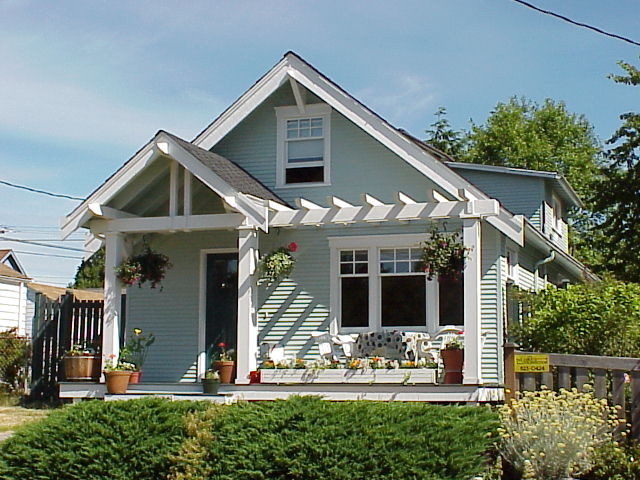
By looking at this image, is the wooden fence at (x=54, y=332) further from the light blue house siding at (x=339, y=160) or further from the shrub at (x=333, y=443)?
the shrub at (x=333, y=443)

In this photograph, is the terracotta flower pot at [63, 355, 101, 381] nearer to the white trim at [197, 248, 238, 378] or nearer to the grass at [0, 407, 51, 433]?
the grass at [0, 407, 51, 433]

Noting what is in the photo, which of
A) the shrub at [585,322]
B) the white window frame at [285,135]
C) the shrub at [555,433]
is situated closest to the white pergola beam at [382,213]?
the white window frame at [285,135]

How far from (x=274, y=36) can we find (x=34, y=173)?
2409 centimetres

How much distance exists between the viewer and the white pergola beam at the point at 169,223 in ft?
46.8

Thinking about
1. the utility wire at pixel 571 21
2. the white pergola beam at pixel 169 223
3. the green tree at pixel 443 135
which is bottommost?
the white pergola beam at pixel 169 223

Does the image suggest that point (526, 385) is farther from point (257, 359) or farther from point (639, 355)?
point (257, 359)

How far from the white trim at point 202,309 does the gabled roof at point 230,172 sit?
138 centimetres

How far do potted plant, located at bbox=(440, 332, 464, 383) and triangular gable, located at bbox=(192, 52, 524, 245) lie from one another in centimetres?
194

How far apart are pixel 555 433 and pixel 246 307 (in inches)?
228

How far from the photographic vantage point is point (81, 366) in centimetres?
1459

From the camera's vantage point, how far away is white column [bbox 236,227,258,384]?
13844 mm

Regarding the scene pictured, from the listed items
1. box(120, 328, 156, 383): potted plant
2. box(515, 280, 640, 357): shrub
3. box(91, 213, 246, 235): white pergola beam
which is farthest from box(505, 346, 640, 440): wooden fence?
box(120, 328, 156, 383): potted plant

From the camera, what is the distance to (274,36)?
13000 mm

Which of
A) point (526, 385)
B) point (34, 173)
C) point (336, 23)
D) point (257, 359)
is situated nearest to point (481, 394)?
point (526, 385)
